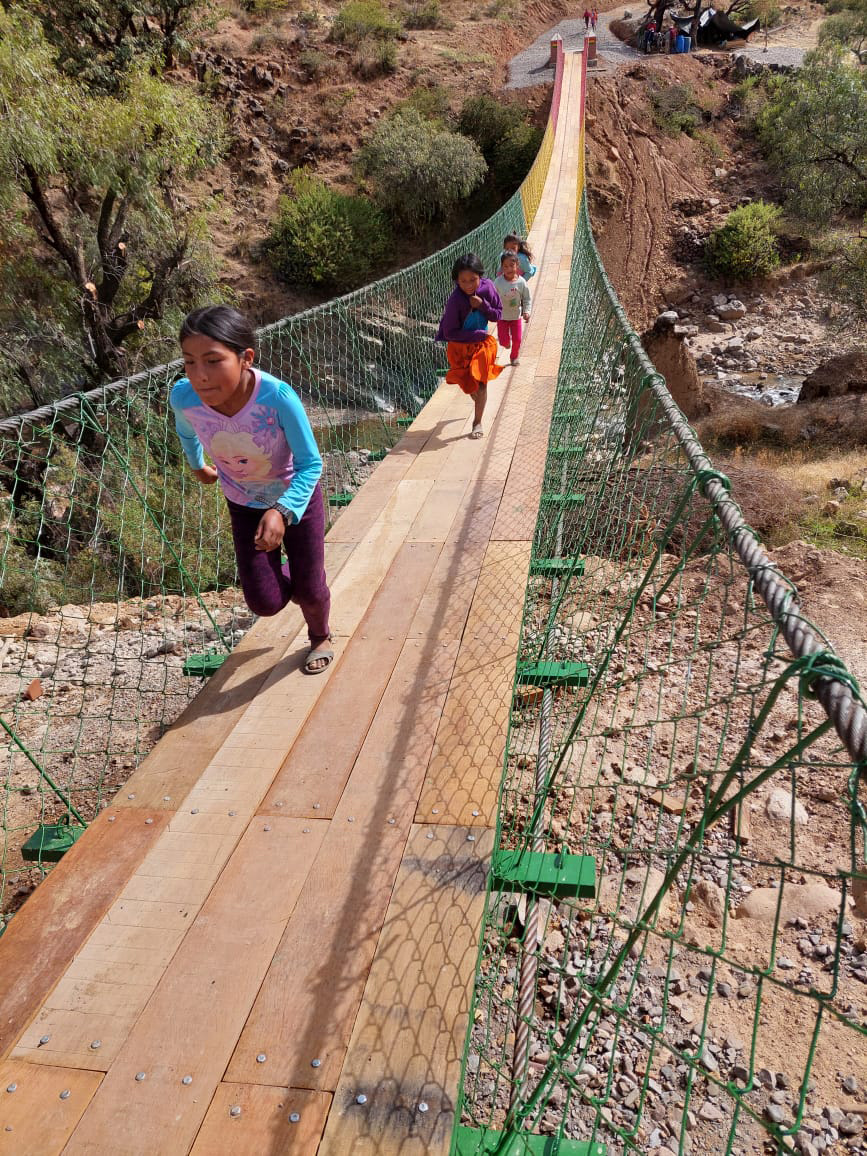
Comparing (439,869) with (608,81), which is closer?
(439,869)

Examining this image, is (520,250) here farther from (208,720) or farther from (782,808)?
(208,720)

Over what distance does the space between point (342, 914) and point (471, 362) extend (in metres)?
2.72

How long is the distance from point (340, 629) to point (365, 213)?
14347 mm

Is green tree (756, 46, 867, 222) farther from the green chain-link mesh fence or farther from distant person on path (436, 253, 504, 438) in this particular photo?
distant person on path (436, 253, 504, 438)

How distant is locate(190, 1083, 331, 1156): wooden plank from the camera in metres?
1.01

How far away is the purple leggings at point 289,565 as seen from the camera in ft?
5.85

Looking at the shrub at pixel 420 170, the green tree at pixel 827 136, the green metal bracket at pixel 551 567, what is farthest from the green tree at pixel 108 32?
the green metal bracket at pixel 551 567

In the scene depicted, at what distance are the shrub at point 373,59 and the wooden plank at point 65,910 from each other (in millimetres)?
19473

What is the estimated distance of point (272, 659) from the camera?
80.3 inches

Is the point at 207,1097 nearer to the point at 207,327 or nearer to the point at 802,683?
the point at 802,683

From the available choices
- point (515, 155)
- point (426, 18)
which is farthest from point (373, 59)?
point (515, 155)

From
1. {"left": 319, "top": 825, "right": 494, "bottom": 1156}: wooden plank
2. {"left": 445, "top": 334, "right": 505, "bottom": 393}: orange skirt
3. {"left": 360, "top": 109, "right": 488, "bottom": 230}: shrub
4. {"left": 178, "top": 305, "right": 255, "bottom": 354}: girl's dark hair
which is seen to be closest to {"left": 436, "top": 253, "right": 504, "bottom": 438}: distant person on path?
{"left": 445, "top": 334, "right": 505, "bottom": 393}: orange skirt

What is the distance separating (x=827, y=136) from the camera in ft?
32.9

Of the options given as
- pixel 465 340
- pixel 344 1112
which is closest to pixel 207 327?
pixel 344 1112
